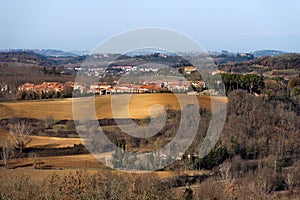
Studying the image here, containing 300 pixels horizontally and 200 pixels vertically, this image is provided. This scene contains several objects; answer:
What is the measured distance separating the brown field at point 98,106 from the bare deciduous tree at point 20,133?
5.14 feet

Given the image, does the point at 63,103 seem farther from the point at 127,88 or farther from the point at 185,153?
the point at 185,153

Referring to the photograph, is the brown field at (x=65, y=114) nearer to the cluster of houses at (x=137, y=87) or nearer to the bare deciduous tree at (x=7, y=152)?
the bare deciduous tree at (x=7, y=152)

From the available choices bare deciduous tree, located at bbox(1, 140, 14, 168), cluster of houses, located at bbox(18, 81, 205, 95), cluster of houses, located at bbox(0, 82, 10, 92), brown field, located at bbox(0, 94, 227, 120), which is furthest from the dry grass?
cluster of houses, located at bbox(0, 82, 10, 92)

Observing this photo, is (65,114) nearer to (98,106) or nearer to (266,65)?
(98,106)

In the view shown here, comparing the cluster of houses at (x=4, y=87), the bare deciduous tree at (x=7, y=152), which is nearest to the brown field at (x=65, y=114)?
the bare deciduous tree at (x=7, y=152)

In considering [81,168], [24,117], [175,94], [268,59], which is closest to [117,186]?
[81,168]

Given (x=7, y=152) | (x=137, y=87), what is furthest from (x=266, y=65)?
(x=7, y=152)

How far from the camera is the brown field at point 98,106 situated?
1609 centimetres

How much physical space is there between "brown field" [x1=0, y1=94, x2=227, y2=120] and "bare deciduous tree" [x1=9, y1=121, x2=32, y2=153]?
1.57 m

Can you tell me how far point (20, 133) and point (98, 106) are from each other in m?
3.02

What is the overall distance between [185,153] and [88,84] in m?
9.45

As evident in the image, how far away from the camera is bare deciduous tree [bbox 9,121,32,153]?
15.0 metres

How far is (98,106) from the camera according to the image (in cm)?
1662

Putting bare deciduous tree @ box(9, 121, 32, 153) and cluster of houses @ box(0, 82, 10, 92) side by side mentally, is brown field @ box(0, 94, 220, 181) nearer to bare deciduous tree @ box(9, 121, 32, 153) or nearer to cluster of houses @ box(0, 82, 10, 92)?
bare deciduous tree @ box(9, 121, 32, 153)
